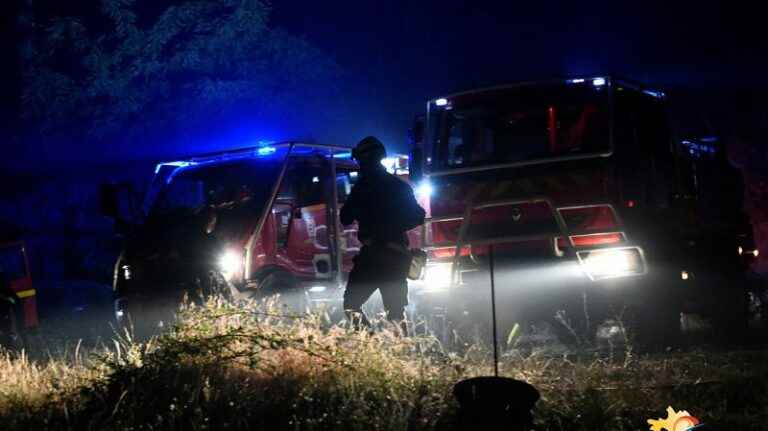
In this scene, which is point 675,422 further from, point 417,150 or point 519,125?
point 417,150

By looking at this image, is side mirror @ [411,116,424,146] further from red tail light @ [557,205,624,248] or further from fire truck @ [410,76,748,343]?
red tail light @ [557,205,624,248]

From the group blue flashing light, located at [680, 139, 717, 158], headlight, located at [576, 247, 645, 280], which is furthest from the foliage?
headlight, located at [576, 247, 645, 280]

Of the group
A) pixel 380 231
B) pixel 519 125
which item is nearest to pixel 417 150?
pixel 519 125

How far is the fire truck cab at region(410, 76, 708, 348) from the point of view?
24.8 feet

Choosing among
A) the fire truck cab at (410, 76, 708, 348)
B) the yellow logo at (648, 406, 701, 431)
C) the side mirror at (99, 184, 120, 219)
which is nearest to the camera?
the yellow logo at (648, 406, 701, 431)

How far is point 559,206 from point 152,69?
9959 millimetres

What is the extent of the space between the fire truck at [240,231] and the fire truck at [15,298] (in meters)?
1.01

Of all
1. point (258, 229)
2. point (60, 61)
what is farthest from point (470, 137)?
point (60, 61)

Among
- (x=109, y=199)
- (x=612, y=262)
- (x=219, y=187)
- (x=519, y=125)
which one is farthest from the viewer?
(x=219, y=187)

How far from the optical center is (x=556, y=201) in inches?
301

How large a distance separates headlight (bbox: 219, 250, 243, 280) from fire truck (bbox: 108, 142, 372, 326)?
0.03ft

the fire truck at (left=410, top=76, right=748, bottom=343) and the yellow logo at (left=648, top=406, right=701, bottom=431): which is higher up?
the fire truck at (left=410, top=76, right=748, bottom=343)

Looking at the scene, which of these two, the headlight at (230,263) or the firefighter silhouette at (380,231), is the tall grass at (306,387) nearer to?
the firefighter silhouette at (380,231)

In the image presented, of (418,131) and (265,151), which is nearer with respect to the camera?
(418,131)
